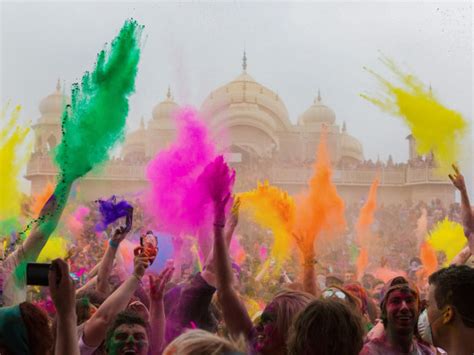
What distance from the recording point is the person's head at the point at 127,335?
3266 millimetres

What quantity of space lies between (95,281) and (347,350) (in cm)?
271

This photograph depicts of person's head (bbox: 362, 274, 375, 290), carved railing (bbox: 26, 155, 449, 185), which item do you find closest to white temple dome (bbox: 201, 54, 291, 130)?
carved railing (bbox: 26, 155, 449, 185)

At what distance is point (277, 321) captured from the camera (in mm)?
3182

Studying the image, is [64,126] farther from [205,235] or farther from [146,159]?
[146,159]

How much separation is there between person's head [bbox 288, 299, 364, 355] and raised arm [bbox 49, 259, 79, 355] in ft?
2.71

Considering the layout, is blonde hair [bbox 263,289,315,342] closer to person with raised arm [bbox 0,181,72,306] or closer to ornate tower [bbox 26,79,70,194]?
person with raised arm [bbox 0,181,72,306]

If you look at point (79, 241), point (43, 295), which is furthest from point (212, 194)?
point (79, 241)

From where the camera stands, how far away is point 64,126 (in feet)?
17.5

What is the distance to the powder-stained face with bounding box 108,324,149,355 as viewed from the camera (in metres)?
3.26

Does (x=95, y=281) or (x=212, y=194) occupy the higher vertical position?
(x=212, y=194)

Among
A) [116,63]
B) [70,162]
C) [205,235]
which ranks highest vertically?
[116,63]

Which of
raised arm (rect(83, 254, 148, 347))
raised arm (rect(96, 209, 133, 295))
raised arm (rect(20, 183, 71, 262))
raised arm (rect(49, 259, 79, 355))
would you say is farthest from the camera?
raised arm (rect(96, 209, 133, 295))

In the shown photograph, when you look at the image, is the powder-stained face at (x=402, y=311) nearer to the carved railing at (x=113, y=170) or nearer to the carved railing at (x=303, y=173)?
the carved railing at (x=303, y=173)

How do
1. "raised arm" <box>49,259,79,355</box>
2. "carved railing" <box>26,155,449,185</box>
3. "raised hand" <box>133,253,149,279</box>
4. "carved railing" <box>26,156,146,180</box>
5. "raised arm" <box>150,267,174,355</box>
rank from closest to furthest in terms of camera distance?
1. "raised arm" <box>49,259,79,355</box>
2. "raised hand" <box>133,253,149,279</box>
3. "raised arm" <box>150,267,174,355</box>
4. "carved railing" <box>26,156,146,180</box>
5. "carved railing" <box>26,155,449,185</box>
